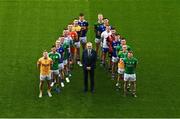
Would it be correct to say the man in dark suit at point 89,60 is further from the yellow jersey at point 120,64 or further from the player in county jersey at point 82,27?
the player in county jersey at point 82,27

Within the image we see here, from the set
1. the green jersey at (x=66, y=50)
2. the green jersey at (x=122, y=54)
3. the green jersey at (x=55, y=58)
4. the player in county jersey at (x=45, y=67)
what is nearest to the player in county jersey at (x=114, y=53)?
the green jersey at (x=122, y=54)

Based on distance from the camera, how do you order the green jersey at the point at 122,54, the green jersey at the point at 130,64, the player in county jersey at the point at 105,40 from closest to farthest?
the green jersey at the point at 130,64
the green jersey at the point at 122,54
the player in county jersey at the point at 105,40

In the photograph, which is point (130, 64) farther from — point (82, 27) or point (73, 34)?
point (82, 27)

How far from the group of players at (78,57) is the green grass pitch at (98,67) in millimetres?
413

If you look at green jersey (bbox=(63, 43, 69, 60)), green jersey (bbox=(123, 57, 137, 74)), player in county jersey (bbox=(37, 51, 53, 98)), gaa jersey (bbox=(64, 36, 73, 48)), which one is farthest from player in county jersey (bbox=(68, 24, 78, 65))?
green jersey (bbox=(123, 57, 137, 74))

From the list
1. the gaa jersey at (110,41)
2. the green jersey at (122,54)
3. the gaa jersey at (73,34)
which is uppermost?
the gaa jersey at (73,34)

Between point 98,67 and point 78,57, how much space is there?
2.95 ft

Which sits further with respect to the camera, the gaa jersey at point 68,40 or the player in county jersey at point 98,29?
the player in county jersey at point 98,29

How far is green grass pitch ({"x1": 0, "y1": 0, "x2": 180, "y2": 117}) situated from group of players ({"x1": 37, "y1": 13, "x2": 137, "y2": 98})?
413 mm

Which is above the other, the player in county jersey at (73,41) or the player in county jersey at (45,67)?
the player in county jersey at (73,41)

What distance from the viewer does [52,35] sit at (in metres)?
24.1

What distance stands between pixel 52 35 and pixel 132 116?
6.85m

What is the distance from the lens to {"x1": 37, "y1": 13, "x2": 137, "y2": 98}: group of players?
19.5 meters

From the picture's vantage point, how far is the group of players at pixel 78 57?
1945cm
